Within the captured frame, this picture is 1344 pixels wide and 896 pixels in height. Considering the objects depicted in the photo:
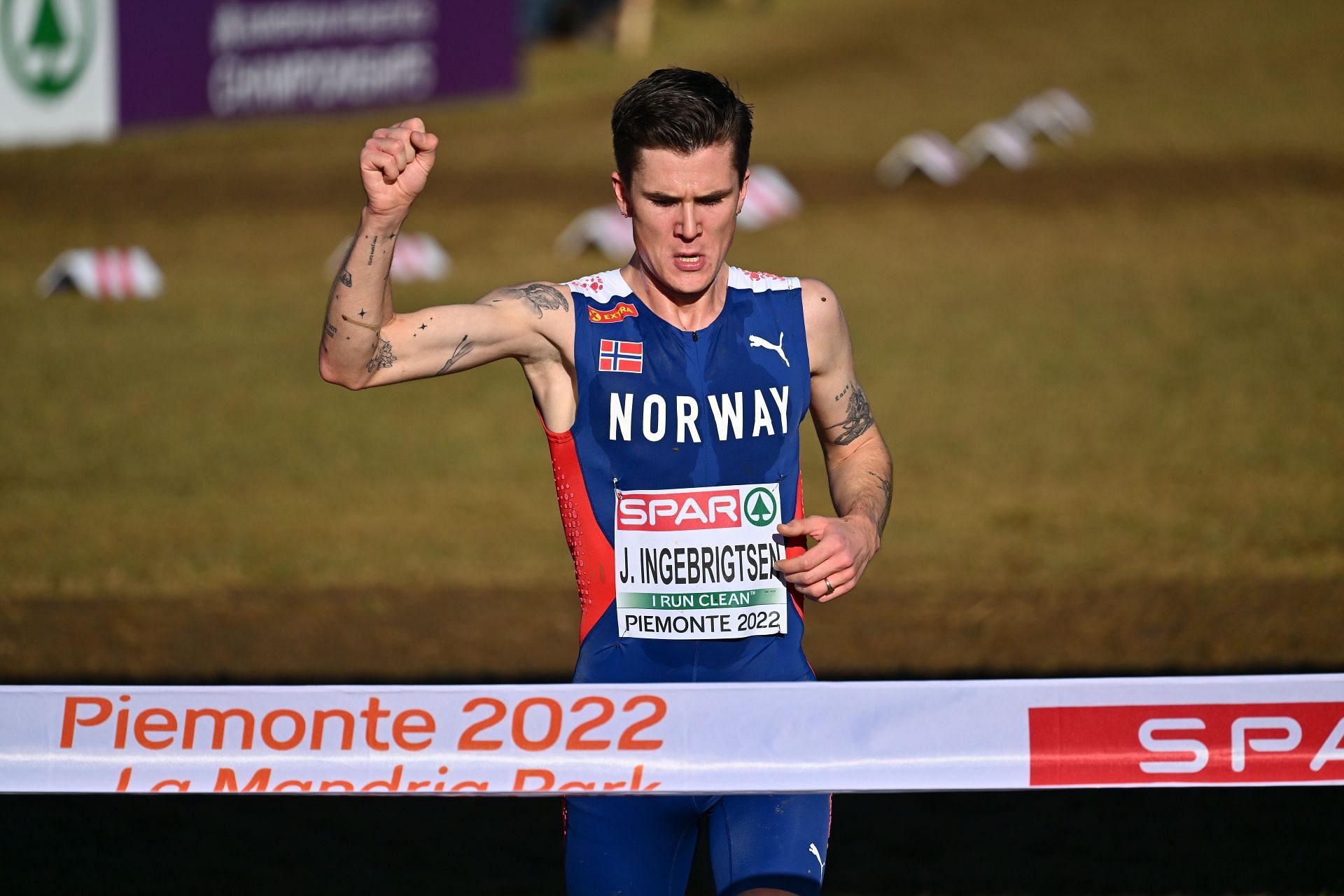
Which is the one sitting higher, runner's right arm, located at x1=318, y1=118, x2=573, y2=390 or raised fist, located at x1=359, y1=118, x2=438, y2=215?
raised fist, located at x1=359, y1=118, x2=438, y2=215

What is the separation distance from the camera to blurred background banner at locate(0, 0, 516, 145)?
20.7m

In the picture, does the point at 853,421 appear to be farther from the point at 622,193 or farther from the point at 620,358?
the point at 622,193

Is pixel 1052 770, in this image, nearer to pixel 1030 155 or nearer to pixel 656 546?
pixel 656 546

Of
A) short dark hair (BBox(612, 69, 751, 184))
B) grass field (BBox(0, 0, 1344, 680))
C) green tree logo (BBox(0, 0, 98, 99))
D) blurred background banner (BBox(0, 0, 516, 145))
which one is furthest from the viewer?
blurred background banner (BBox(0, 0, 516, 145))

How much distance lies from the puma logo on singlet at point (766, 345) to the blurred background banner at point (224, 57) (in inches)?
732

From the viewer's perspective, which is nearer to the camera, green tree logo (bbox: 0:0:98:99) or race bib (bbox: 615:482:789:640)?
race bib (bbox: 615:482:789:640)

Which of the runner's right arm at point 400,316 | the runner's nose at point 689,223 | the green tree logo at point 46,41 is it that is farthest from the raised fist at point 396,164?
the green tree logo at point 46,41

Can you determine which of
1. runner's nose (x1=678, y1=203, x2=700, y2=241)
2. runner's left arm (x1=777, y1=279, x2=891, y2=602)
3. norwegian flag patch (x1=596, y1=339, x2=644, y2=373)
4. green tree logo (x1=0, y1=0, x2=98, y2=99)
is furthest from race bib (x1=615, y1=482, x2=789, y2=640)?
green tree logo (x1=0, y1=0, x2=98, y2=99)

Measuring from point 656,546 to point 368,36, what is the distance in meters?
21.2

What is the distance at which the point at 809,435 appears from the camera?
41.8ft

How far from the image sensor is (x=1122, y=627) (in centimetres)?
905

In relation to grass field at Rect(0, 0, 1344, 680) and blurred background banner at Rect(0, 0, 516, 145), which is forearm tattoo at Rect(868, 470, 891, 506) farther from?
blurred background banner at Rect(0, 0, 516, 145)

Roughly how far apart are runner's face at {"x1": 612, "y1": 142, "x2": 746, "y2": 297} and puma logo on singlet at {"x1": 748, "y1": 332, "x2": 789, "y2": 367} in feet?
0.64

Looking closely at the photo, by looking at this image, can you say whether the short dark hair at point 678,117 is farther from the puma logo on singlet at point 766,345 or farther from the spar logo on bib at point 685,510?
the spar logo on bib at point 685,510
